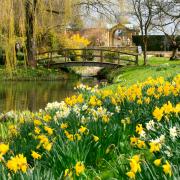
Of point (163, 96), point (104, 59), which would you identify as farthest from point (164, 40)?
point (163, 96)

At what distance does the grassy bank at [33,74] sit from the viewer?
2475 centimetres

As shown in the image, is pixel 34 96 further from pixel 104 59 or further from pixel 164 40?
pixel 164 40

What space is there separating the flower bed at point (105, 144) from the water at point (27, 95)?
9375mm

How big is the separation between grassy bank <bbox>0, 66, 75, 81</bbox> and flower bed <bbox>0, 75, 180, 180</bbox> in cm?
1909

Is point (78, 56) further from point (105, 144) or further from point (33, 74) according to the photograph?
point (105, 144)

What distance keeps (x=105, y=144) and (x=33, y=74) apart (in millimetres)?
22137

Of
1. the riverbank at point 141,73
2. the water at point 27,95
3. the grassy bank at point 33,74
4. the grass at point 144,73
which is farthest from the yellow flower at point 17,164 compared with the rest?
the grassy bank at point 33,74

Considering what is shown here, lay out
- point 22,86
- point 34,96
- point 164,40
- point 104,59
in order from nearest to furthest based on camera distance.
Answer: point 34,96
point 22,86
point 104,59
point 164,40

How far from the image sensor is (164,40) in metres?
43.1

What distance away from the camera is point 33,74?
1021 inches

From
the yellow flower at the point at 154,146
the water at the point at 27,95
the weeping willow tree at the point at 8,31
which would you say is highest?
the weeping willow tree at the point at 8,31

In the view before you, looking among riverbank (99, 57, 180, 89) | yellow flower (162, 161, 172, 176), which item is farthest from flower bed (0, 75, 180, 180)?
riverbank (99, 57, 180, 89)

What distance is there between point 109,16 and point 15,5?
16.1 metres

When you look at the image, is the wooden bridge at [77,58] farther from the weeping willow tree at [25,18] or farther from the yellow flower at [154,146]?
the yellow flower at [154,146]
